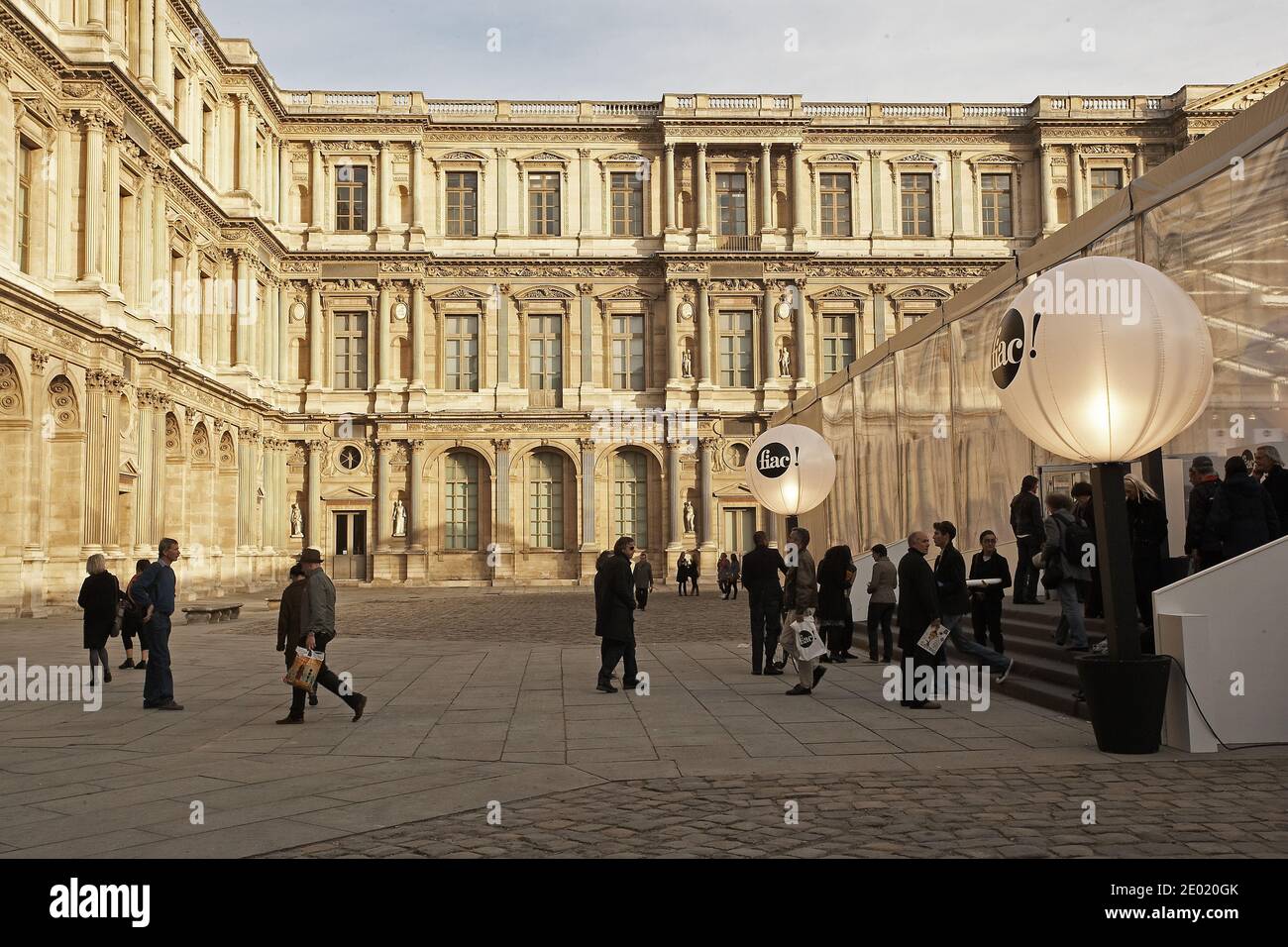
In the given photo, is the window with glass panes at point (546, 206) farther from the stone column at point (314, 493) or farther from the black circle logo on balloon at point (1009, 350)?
the black circle logo on balloon at point (1009, 350)

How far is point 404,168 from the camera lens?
44.0 metres

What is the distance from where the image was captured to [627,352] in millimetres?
44656

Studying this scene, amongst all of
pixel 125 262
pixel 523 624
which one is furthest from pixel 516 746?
pixel 125 262

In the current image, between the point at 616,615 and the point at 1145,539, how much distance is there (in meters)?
5.40

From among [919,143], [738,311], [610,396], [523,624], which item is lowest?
[523,624]

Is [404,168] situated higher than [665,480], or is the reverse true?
[404,168]

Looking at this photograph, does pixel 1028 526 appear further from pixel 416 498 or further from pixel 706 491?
pixel 416 498

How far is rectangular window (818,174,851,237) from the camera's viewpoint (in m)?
45.5

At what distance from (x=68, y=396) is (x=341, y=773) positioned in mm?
21227

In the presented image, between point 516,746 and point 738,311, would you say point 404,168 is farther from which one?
point 516,746

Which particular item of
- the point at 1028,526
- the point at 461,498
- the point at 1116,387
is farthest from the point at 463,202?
the point at 1116,387

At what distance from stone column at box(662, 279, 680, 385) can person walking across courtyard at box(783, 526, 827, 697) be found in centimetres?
3104

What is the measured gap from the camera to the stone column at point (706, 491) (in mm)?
42844

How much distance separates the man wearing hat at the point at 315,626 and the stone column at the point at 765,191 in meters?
35.8
